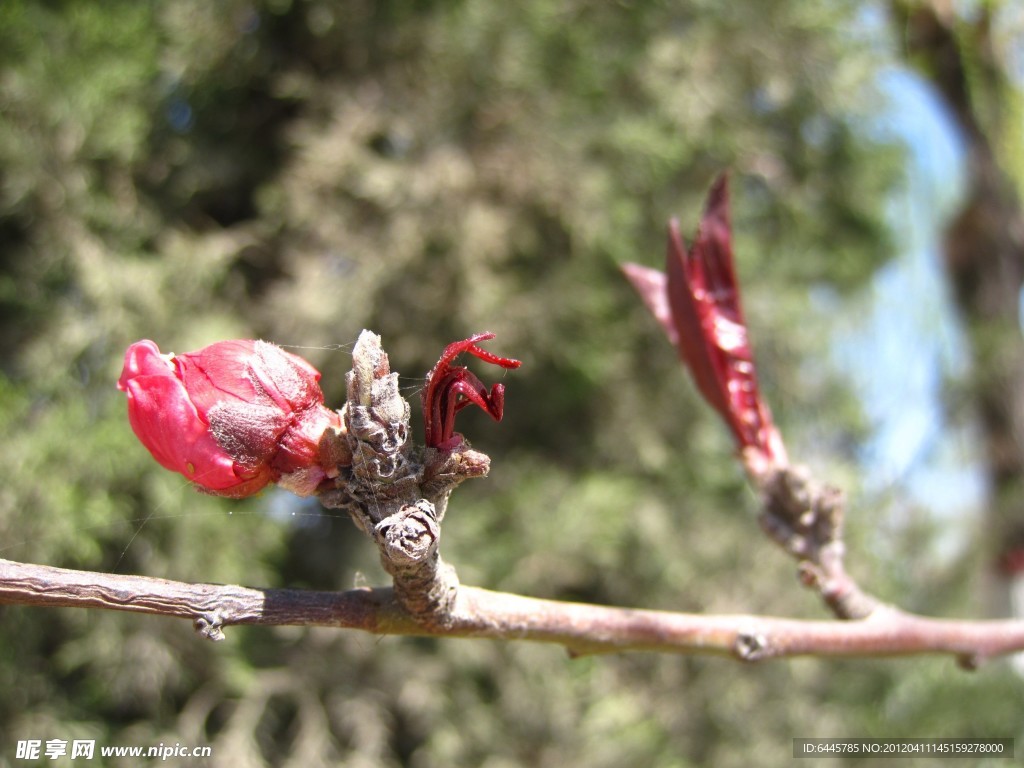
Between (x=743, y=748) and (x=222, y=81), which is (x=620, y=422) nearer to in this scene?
(x=743, y=748)

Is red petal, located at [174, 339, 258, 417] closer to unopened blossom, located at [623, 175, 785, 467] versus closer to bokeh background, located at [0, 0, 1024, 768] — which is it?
unopened blossom, located at [623, 175, 785, 467]

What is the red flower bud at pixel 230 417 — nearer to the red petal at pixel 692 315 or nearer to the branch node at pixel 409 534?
the branch node at pixel 409 534

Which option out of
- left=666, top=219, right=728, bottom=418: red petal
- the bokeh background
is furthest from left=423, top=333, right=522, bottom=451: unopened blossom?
the bokeh background

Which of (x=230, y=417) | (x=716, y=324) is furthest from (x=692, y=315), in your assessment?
(x=230, y=417)

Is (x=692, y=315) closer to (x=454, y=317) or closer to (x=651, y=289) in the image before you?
(x=651, y=289)

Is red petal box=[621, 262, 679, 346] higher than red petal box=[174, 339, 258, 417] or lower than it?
lower

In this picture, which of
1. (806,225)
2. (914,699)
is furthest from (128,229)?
(914,699)

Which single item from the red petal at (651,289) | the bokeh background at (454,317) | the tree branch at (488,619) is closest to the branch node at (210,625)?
the tree branch at (488,619)
